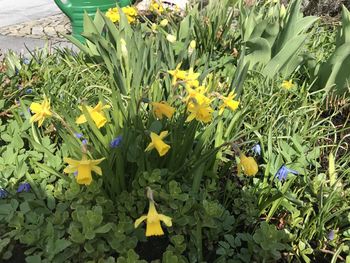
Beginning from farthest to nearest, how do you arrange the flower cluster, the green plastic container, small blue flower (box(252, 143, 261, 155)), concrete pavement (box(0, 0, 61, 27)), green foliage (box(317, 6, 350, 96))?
1. concrete pavement (box(0, 0, 61, 27))
2. the green plastic container
3. the flower cluster
4. green foliage (box(317, 6, 350, 96))
5. small blue flower (box(252, 143, 261, 155))

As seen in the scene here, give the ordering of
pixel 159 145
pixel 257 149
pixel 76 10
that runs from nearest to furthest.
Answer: pixel 159 145
pixel 257 149
pixel 76 10

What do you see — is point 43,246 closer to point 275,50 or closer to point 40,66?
point 40,66

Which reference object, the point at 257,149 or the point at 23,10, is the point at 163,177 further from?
the point at 23,10

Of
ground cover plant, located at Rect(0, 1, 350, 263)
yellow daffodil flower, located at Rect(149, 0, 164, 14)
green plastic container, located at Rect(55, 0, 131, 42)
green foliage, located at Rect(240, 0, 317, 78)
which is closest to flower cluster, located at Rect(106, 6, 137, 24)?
yellow daffodil flower, located at Rect(149, 0, 164, 14)

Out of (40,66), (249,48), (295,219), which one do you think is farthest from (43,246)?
(249,48)

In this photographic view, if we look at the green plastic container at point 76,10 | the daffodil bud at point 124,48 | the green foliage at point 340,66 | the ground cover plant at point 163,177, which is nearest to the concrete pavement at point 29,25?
the green plastic container at point 76,10

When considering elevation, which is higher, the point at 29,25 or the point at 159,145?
the point at 159,145

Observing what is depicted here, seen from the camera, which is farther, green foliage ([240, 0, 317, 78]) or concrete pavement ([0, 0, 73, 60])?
concrete pavement ([0, 0, 73, 60])

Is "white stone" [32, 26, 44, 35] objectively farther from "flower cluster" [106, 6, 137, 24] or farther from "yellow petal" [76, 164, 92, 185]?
"yellow petal" [76, 164, 92, 185]

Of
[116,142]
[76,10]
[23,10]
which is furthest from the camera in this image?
[23,10]

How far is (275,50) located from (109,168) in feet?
4.60

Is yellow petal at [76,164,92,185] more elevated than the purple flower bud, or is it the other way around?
yellow petal at [76,164,92,185]

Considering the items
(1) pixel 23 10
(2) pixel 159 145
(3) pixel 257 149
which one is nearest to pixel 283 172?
(3) pixel 257 149

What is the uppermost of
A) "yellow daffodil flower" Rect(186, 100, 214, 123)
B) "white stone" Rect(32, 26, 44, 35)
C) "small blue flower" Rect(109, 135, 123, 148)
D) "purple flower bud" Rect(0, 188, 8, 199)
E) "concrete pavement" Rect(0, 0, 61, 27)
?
"yellow daffodil flower" Rect(186, 100, 214, 123)
